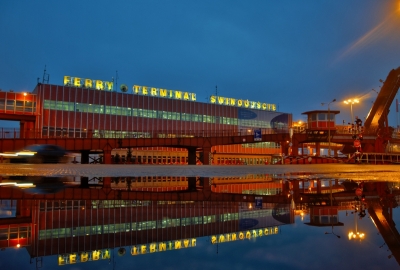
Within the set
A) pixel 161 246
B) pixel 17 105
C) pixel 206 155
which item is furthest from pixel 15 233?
pixel 17 105

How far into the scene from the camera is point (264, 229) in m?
3.88

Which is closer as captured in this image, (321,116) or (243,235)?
(243,235)

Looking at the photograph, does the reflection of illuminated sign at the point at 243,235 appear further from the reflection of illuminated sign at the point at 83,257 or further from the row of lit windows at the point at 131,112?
the row of lit windows at the point at 131,112

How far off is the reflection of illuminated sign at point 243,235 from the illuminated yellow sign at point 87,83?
66720mm

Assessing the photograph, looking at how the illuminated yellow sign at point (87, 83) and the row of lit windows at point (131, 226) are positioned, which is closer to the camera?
the row of lit windows at point (131, 226)

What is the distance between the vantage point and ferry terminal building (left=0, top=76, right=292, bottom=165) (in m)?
61.3

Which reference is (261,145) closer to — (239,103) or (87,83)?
(239,103)

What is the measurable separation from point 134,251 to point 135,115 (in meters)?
69.8

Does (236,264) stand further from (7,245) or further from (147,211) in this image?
(147,211)

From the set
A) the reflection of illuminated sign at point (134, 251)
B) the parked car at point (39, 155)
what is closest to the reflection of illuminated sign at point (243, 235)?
the reflection of illuminated sign at point (134, 251)

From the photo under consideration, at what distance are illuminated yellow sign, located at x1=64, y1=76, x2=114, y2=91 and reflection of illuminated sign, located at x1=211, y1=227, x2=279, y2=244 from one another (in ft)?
219

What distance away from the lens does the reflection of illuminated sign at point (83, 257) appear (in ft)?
9.07

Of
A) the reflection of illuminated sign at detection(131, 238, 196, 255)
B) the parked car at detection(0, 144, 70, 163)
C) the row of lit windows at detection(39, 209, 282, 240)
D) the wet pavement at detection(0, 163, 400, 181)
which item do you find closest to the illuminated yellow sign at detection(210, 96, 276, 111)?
the parked car at detection(0, 144, 70, 163)

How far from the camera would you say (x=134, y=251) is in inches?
118
